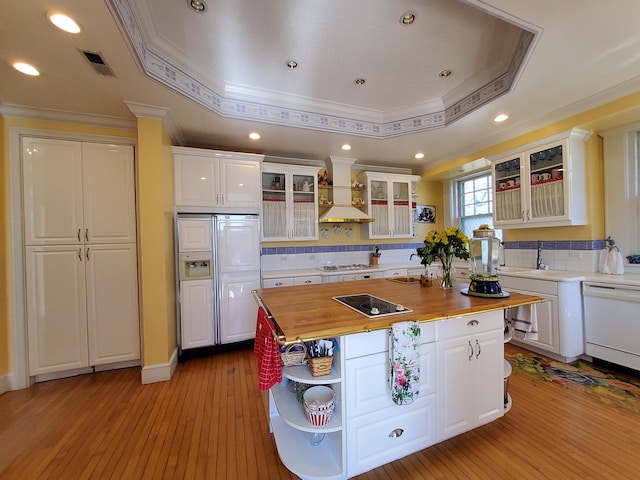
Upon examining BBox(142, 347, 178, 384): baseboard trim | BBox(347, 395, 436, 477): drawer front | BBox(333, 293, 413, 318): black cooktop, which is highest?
BBox(333, 293, 413, 318): black cooktop

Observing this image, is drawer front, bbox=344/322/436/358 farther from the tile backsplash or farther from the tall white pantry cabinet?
the tile backsplash

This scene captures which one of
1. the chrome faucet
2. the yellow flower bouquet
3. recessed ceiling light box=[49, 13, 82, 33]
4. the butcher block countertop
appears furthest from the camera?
the chrome faucet

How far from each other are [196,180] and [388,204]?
2.86m

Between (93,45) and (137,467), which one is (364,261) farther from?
(93,45)

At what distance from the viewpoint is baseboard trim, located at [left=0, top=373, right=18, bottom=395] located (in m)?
2.29

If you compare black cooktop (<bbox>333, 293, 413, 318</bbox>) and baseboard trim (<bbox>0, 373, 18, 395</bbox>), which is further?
baseboard trim (<bbox>0, 373, 18, 395</bbox>)

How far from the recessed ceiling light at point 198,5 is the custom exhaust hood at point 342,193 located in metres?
2.51

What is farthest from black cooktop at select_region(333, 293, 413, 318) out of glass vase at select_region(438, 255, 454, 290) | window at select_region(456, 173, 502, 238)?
window at select_region(456, 173, 502, 238)

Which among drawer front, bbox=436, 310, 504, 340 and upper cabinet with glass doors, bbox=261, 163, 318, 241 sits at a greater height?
upper cabinet with glass doors, bbox=261, 163, 318, 241

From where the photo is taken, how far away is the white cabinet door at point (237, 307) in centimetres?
303

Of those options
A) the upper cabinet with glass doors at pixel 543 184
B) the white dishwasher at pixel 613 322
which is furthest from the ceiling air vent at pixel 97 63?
the white dishwasher at pixel 613 322

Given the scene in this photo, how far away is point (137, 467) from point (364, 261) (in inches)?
141

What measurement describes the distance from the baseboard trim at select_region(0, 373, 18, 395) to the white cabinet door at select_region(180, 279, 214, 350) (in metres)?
1.35

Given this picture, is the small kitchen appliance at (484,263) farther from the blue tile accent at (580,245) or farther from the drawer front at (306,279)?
the drawer front at (306,279)
